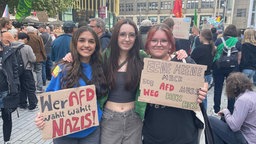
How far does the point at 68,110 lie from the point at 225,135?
205cm

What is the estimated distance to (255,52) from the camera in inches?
249

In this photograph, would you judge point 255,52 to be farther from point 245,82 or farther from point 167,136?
point 167,136

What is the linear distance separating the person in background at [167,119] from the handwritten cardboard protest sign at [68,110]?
54cm

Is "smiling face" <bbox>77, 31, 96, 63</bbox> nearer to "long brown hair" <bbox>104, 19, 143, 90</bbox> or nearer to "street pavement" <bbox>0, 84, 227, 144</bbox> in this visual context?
"long brown hair" <bbox>104, 19, 143, 90</bbox>

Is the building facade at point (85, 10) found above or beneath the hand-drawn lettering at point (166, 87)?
above

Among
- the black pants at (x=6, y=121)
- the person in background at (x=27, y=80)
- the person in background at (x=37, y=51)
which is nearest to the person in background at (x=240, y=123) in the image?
the black pants at (x=6, y=121)

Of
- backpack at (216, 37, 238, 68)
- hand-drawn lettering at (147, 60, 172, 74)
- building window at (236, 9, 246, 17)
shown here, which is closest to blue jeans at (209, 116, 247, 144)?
hand-drawn lettering at (147, 60, 172, 74)

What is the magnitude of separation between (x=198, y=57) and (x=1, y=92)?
3.98 m

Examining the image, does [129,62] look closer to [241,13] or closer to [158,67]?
[158,67]

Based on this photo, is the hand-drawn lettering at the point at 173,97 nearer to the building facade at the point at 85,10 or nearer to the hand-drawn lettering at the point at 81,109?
the hand-drawn lettering at the point at 81,109

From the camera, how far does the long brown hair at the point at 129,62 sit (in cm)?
229

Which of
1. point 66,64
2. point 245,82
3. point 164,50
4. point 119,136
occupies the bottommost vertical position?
point 119,136

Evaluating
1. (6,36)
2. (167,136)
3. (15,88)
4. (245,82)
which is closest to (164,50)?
(167,136)

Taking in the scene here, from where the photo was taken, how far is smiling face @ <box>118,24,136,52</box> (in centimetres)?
231
